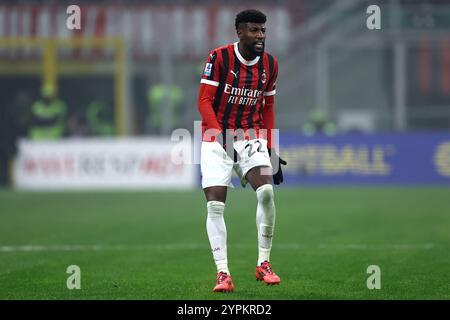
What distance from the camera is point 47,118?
26719 millimetres

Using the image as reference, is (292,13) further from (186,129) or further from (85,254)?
(85,254)

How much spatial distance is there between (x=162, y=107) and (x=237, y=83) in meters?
17.2

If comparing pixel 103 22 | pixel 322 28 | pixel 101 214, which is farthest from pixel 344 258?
pixel 103 22

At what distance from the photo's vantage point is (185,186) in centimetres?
2505

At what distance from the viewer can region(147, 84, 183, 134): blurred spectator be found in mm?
25844

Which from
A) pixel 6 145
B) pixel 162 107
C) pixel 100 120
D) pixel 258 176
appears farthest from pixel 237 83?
pixel 100 120

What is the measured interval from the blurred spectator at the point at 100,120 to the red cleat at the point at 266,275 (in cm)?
1849

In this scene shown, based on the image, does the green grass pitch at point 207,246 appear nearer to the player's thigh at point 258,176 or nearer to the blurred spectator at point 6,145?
the player's thigh at point 258,176

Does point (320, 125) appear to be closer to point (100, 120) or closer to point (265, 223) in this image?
point (100, 120)

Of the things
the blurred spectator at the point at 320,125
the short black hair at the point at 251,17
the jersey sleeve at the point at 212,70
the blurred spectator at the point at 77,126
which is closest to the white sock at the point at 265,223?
the jersey sleeve at the point at 212,70

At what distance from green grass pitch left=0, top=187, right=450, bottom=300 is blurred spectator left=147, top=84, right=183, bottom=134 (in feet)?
15.1

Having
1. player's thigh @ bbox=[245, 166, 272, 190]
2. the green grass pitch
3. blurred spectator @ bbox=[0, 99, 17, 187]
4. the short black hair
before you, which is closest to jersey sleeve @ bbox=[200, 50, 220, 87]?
the short black hair

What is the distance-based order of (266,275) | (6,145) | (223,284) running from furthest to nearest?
(6,145) < (266,275) < (223,284)

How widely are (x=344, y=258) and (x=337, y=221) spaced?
4.76 metres
